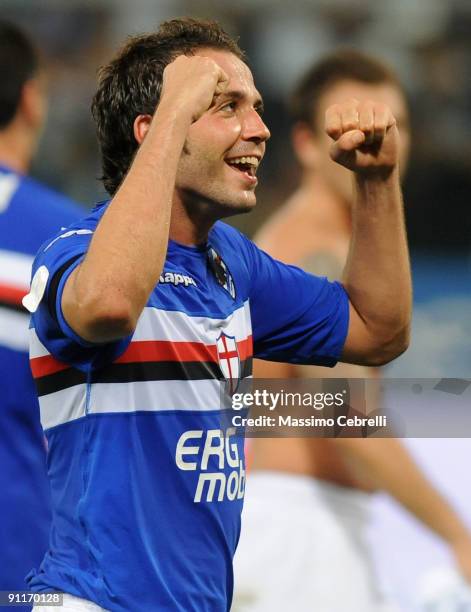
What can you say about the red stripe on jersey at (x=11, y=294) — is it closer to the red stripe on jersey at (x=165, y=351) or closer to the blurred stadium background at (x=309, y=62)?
the red stripe on jersey at (x=165, y=351)

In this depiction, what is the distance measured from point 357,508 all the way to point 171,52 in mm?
2463

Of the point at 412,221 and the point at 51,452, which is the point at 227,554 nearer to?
the point at 51,452

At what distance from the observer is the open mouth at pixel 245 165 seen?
260 centimetres

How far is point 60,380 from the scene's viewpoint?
2.41 metres

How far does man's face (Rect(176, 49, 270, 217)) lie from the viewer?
2.58 meters

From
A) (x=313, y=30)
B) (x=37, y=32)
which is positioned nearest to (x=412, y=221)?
(x=313, y=30)

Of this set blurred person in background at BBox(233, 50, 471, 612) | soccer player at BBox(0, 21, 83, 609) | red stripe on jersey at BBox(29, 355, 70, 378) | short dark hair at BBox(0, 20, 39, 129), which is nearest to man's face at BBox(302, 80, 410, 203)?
blurred person in background at BBox(233, 50, 471, 612)

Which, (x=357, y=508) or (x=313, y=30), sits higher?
(x=313, y=30)

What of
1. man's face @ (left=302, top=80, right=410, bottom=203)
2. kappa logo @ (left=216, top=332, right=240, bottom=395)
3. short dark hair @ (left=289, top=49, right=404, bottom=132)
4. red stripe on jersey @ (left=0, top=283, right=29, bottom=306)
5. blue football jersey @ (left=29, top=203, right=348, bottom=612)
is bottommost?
blue football jersey @ (left=29, top=203, right=348, bottom=612)

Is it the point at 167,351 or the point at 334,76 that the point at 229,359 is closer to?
the point at 167,351

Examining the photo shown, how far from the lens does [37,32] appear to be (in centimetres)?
690

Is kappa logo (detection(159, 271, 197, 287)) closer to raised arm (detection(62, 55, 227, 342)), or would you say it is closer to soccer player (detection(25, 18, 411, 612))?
soccer player (detection(25, 18, 411, 612))

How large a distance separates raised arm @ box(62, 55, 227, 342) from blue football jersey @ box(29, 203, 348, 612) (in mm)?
76

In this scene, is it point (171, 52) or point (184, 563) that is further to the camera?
point (171, 52)
